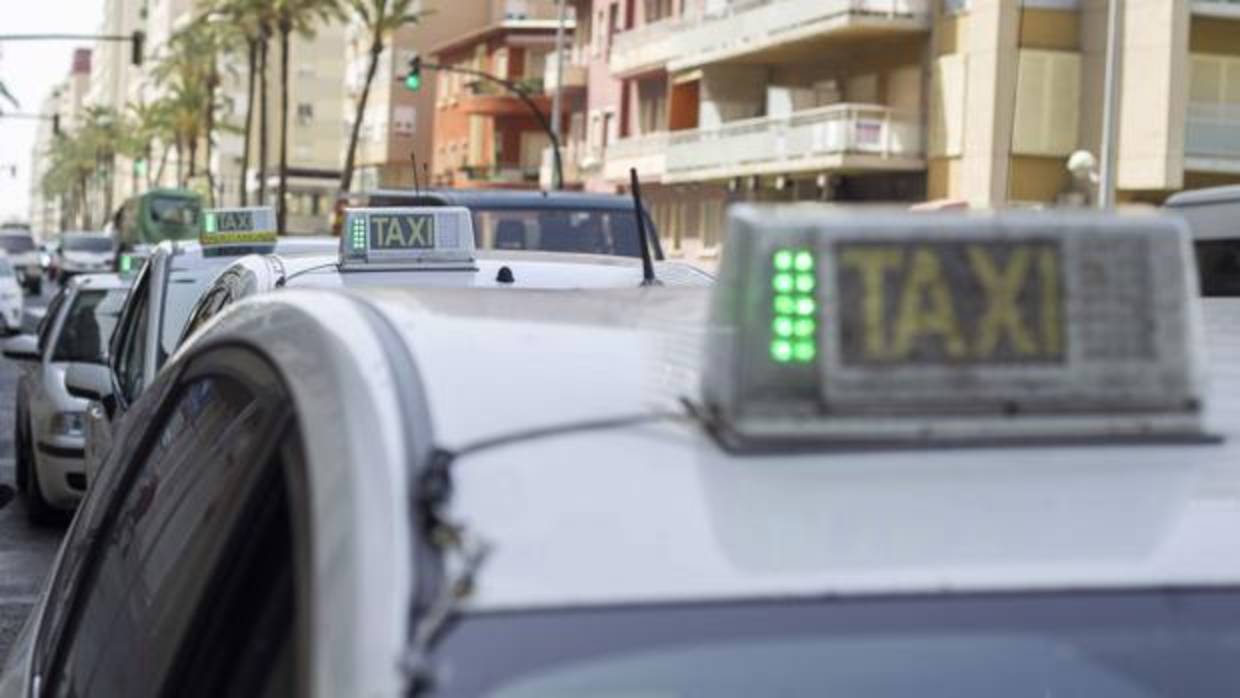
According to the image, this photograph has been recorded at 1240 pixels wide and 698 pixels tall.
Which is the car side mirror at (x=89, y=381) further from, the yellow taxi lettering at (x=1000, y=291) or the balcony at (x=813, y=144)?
the balcony at (x=813, y=144)

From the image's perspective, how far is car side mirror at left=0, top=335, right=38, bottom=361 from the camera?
13359 millimetres

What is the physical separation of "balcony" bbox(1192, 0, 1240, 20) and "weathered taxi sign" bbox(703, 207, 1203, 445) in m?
38.0

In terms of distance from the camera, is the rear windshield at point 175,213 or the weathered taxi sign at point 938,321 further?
the rear windshield at point 175,213

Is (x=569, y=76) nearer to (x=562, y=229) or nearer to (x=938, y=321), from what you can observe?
(x=562, y=229)

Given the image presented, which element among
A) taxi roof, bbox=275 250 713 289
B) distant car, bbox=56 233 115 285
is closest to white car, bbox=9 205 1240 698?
taxi roof, bbox=275 250 713 289

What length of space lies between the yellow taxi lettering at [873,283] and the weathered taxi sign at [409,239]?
5.08 m

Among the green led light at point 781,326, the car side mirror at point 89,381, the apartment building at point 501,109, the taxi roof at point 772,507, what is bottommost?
the car side mirror at point 89,381

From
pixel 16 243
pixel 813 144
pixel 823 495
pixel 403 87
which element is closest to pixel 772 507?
pixel 823 495

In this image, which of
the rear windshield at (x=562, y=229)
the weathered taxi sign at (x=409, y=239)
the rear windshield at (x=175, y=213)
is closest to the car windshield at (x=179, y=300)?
the weathered taxi sign at (x=409, y=239)

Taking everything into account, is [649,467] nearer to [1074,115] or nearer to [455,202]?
[455,202]

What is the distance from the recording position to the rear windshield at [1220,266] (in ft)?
35.2

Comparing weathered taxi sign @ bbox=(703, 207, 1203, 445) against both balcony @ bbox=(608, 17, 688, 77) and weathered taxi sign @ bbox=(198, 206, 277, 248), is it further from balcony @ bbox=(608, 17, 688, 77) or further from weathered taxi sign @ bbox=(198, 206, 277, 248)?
balcony @ bbox=(608, 17, 688, 77)

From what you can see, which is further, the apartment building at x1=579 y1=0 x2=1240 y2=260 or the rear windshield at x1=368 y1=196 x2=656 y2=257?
the apartment building at x1=579 y1=0 x2=1240 y2=260

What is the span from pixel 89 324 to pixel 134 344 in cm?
422
